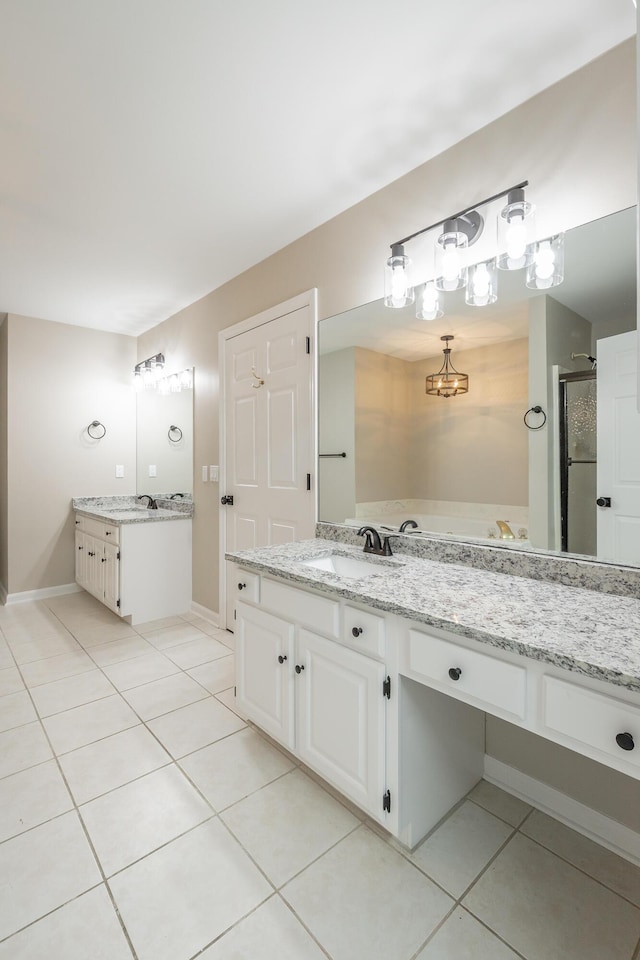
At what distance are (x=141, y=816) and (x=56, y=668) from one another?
148cm

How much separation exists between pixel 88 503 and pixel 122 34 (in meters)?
3.68

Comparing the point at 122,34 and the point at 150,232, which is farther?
the point at 150,232

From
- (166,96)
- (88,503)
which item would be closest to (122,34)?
(166,96)

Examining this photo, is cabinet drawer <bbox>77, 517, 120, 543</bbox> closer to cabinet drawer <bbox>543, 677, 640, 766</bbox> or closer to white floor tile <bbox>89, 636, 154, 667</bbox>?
white floor tile <bbox>89, 636, 154, 667</bbox>

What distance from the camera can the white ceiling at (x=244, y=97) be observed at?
1335 millimetres

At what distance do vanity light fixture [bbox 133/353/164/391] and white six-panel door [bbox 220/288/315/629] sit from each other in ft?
3.58

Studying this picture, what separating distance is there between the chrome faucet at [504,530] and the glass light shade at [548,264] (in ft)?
2.79

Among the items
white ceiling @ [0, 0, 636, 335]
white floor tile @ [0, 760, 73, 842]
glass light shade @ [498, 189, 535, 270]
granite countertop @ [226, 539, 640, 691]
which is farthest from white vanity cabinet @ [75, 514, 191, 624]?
glass light shade @ [498, 189, 535, 270]

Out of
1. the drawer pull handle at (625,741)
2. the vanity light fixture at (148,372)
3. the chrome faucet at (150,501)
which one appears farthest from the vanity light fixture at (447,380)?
the chrome faucet at (150,501)

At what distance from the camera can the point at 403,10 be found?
4.32 feet

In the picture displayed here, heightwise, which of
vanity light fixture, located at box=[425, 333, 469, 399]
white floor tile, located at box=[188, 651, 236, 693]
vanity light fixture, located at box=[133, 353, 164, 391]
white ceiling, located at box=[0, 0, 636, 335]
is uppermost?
white ceiling, located at box=[0, 0, 636, 335]

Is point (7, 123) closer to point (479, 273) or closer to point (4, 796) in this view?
point (479, 273)

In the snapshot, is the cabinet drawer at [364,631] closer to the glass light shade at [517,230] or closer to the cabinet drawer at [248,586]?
the cabinet drawer at [248,586]

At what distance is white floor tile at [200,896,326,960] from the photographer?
113 cm
